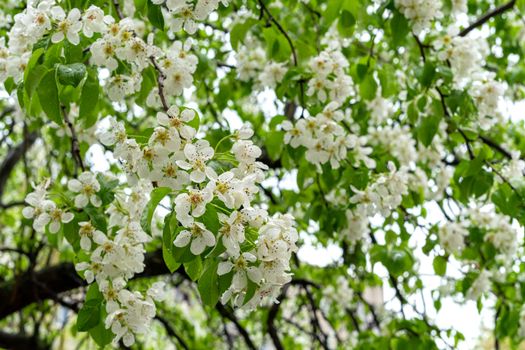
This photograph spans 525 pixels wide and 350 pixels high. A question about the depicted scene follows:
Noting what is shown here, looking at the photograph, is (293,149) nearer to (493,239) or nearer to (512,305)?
(493,239)

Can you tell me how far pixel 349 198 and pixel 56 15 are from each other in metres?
1.46

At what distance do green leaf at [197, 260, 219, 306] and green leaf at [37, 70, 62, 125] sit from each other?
1.79 ft

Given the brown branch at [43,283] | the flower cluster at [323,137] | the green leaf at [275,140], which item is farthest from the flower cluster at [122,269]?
the brown branch at [43,283]

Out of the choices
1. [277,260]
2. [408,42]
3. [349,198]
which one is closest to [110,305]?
[277,260]

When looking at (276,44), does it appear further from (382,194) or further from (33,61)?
(33,61)

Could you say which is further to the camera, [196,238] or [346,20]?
[346,20]

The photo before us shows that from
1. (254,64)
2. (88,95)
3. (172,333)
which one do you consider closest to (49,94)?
(88,95)

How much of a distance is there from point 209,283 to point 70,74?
61 cm

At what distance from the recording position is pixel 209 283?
1.57 meters

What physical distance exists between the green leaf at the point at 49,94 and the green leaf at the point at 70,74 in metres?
0.04

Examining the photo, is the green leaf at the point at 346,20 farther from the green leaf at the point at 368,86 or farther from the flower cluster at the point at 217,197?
the flower cluster at the point at 217,197

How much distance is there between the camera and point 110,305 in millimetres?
1827

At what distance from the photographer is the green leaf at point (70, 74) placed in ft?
5.32

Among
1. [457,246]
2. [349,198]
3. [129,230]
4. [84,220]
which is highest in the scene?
[457,246]
